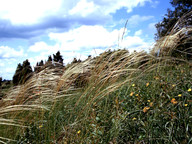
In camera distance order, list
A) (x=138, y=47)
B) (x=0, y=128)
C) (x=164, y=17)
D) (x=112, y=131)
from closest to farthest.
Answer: (x=112, y=131) < (x=138, y=47) < (x=0, y=128) < (x=164, y=17)

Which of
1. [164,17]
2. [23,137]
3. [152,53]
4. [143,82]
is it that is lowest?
[23,137]

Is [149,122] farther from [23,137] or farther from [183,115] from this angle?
[23,137]

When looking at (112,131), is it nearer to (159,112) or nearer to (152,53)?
(159,112)

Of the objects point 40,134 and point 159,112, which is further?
point 40,134

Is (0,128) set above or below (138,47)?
below

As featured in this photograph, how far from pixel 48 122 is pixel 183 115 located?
1441mm

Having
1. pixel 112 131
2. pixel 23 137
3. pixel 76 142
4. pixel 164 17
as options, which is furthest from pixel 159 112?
pixel 164 17

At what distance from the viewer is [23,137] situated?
2.28 m

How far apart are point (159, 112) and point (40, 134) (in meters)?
1.27

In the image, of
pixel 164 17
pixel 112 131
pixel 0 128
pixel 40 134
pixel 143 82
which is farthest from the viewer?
pixel 164 17

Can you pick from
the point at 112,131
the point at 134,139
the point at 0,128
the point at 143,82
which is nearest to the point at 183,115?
the point at 134,139

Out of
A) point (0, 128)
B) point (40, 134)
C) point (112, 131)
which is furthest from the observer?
point (0, 128)

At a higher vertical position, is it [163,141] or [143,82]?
[143,82]

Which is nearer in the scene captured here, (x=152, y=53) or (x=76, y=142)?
(x=76, y=142)
